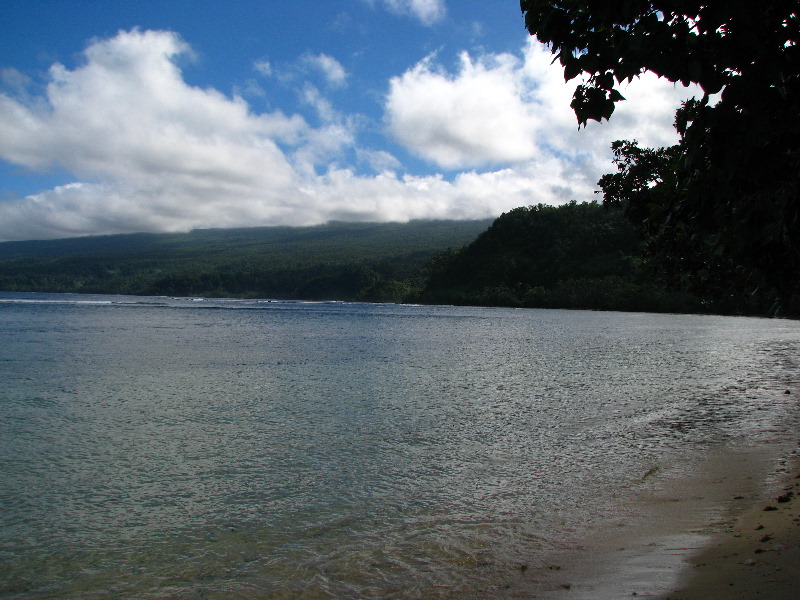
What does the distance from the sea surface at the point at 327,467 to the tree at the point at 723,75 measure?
4.17m

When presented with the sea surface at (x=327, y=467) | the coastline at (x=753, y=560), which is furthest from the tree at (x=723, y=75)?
the sea surface at (x=327, y=467)

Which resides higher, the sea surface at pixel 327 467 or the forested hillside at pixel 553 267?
the forested hillside at pixel 553 267

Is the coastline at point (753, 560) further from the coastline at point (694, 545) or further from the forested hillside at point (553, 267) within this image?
the forested hillside at point (553, 267)

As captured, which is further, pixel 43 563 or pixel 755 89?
pixel 43 563

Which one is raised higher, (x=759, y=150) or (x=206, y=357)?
(x=759, y=150)

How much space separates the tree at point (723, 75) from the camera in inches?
154

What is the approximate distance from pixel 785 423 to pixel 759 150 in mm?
13547

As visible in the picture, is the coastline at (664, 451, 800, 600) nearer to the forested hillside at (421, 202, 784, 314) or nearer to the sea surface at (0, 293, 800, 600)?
the sea surface at (0, 293, 800, 600)

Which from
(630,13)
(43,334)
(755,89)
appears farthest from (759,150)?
(43,334)

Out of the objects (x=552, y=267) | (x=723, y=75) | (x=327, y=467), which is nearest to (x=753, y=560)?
(x=723, y=75)

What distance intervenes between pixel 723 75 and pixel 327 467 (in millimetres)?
9060

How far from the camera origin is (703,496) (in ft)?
30.0

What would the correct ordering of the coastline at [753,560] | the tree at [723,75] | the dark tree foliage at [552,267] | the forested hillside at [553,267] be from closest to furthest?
the tree at [723,75] → the coastline at [753,560] → the forested hillside at [553,267] → the dark tree foliage at [552,267]

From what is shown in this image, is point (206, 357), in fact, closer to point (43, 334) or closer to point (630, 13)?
point (43, 334)
